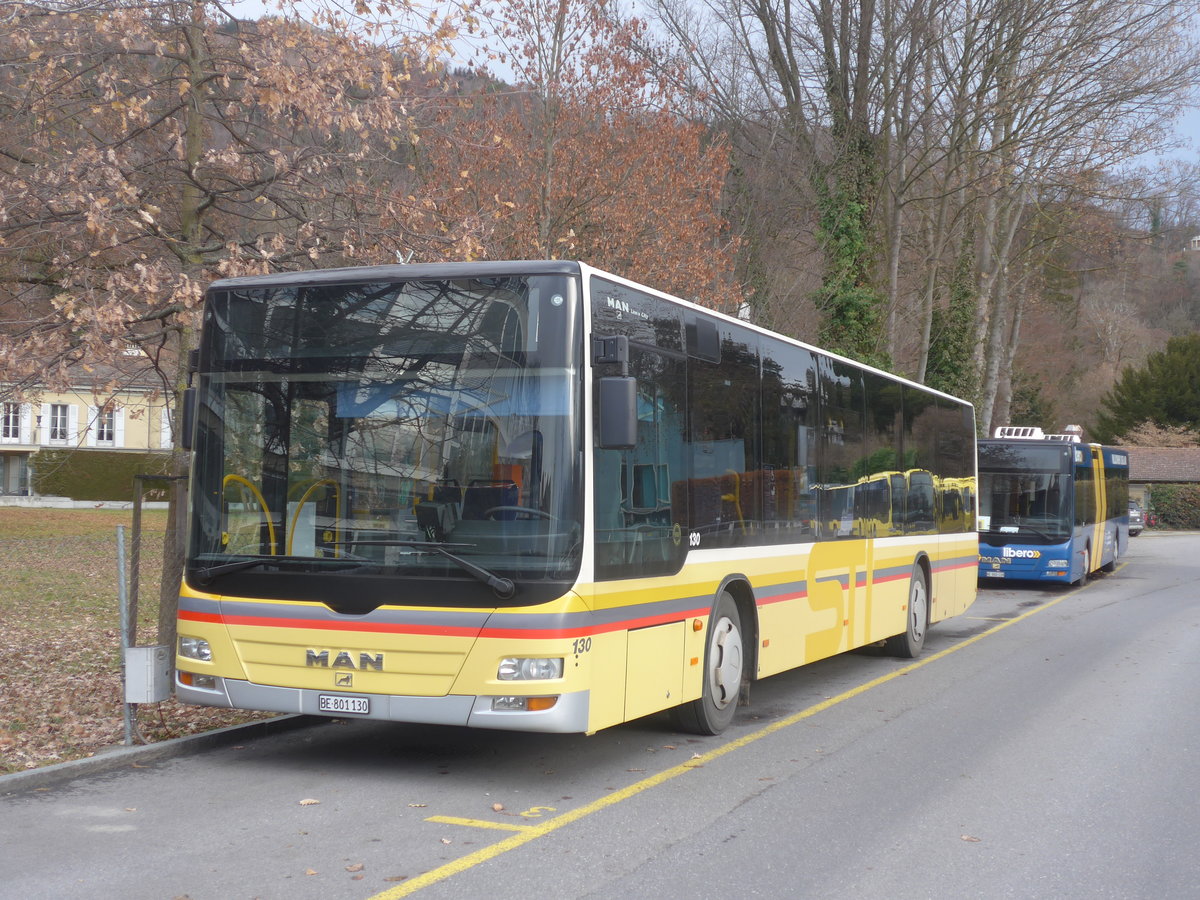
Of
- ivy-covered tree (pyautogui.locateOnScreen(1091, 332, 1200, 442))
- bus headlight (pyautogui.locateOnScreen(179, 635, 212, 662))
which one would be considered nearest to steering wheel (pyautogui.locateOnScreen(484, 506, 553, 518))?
bus headlight (pyautogui.locateOnScreen(179, 635, 212, 662))

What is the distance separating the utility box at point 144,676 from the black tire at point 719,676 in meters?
3.54

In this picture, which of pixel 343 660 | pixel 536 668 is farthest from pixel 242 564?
pixel 536 668

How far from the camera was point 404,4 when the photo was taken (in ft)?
32.2

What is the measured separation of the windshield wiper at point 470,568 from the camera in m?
7.10

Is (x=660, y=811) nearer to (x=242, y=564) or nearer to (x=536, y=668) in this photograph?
(x=536, y=668)

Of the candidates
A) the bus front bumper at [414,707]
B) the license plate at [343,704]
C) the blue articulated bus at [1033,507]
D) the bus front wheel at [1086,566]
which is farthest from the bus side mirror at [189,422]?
the bus front wheel at [1086,566]

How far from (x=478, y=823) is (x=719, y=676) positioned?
300cm

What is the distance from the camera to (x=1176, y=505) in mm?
65438

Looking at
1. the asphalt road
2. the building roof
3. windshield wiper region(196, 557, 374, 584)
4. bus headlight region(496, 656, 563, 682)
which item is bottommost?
the asphalt road

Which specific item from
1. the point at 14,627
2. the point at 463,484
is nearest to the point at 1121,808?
the point at 463,484

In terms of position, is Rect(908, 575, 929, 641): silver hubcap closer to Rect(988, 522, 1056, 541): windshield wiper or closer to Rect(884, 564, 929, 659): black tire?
Rect(884, 564, 929, 659): black tire

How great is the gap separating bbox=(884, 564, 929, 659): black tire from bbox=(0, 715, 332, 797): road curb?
7249 mm

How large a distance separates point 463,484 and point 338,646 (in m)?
1.23

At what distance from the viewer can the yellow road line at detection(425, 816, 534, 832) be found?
6582 mm
